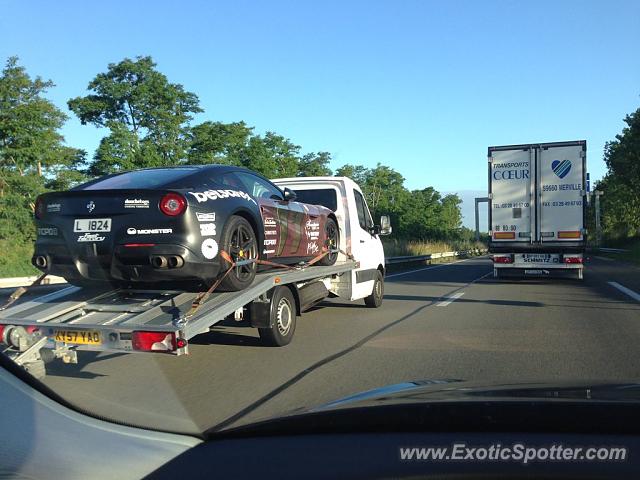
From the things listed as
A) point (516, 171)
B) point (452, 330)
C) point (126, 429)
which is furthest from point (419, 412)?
point (516, 171)

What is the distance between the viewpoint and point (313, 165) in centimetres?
5469

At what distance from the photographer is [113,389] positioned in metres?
5.62

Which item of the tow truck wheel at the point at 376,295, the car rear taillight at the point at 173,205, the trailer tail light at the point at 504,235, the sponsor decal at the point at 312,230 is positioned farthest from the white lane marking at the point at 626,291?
the car rear taillight at the point at 173,205

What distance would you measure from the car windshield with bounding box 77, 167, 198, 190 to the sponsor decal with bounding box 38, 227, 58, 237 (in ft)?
1.69

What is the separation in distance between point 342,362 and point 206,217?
232 centimetres

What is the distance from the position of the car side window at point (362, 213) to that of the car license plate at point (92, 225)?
5867mm

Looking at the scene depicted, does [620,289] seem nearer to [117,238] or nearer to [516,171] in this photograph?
[516,171]

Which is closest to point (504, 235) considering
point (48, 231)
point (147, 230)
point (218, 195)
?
point (218, 195)

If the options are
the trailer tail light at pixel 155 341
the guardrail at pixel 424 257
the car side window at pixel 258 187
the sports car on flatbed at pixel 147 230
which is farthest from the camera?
the guardrail at pixel 424 257

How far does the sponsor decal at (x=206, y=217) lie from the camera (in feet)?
19.4

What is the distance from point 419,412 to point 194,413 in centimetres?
296

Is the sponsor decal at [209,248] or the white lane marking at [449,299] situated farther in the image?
the white lane marking at [449,299]

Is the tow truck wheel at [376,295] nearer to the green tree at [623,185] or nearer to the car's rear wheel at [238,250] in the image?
the car's rear wheel at [238,250]

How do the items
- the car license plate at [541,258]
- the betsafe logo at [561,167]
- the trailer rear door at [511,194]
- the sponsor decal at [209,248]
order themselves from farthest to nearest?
1. the trailer rear door at [511,194]
2. the car license plate at [541,258]
3. the betsafe logo at [561,167]
4. the sponsor decal at [209,248]
